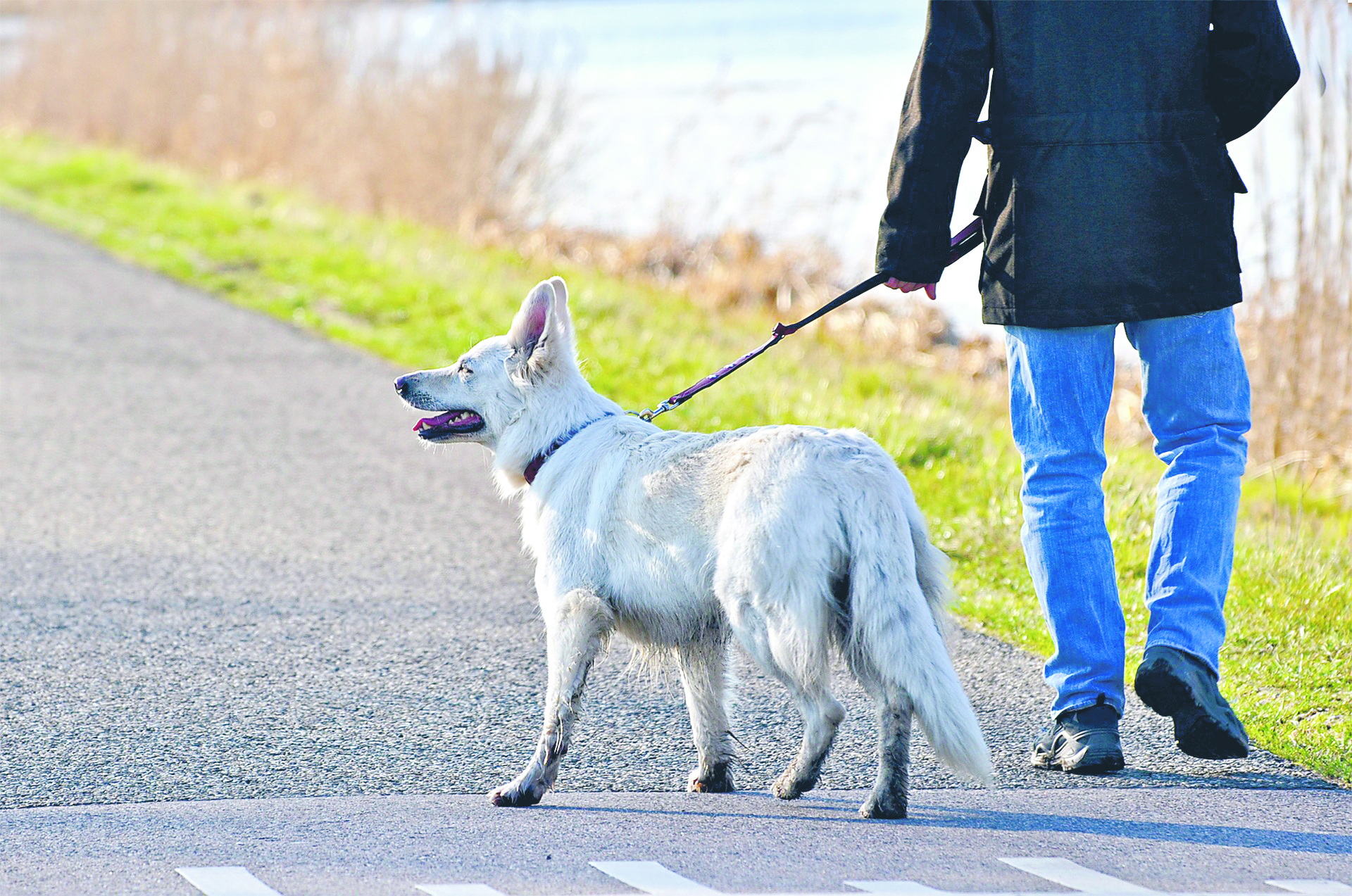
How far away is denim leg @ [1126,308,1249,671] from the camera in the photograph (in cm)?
432

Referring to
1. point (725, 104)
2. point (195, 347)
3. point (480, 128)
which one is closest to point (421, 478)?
point (195, 347)

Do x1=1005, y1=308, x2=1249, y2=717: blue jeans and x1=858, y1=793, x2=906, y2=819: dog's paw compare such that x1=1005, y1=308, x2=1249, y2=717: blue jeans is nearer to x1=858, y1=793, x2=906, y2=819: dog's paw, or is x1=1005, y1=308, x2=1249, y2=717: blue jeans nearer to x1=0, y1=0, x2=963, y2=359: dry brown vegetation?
x1=858, y1=793, x2=906, y2=819: dog's paw

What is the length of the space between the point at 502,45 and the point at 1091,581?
12017 millimetres

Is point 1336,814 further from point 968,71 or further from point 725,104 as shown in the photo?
point 725,104

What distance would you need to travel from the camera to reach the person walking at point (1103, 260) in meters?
4.24

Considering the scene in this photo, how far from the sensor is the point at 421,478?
7934mm

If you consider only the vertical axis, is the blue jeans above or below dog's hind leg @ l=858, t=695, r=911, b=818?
above

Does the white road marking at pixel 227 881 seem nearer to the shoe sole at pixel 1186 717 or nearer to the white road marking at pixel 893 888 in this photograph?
the white road marking at pixel 893 888

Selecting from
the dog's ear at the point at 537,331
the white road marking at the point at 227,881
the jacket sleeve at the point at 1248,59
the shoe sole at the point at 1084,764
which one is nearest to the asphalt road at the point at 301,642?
the shoe sole at the point at 1084,764

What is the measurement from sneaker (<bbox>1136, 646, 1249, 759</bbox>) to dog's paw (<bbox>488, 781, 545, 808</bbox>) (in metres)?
1.59

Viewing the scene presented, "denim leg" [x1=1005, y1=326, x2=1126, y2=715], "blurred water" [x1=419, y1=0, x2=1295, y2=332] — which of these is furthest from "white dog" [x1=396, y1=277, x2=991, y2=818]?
"blurred water" [x1=419, y1=0, x2=1295, y2=332]

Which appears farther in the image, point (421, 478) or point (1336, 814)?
point (421, 478)

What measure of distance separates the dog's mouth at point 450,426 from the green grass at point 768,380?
2.13 meters

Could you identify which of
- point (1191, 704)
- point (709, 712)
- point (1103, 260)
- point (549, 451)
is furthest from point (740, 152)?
point (1191, 704)
